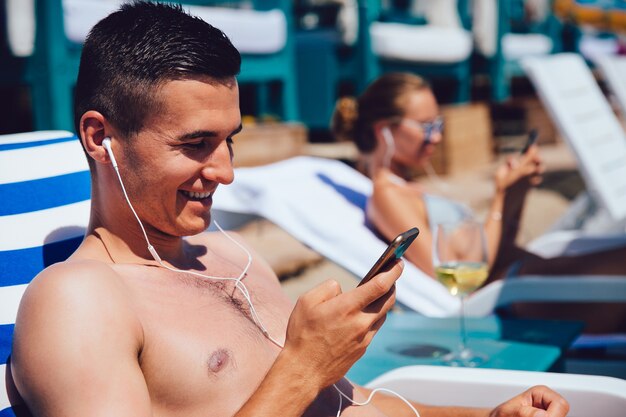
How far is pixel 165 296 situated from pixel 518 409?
82 cm

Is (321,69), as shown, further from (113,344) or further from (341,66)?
(113,344)

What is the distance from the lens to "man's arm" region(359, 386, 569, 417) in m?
1.75

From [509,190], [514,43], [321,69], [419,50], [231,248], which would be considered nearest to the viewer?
[231,248]

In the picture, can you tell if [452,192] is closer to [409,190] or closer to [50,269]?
[409,190]

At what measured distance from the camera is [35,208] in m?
1.98

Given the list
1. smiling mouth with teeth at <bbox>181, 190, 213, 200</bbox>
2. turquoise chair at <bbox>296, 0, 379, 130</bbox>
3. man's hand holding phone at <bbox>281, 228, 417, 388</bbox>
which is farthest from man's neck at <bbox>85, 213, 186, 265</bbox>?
turquoise chair at <bbox>296, 0, 379, 130</bbox>

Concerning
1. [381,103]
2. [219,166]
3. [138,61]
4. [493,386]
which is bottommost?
[493,386]

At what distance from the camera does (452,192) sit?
26.6 ft

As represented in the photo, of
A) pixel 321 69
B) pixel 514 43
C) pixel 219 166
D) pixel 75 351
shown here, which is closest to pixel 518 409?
pixel 219 166

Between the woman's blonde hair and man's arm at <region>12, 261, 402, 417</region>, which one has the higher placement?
man's arm at <region>12, 261, 402, 417</region>

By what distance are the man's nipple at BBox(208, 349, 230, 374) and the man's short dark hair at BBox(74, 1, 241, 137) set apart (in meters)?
0.46

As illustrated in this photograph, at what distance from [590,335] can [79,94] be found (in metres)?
2.35

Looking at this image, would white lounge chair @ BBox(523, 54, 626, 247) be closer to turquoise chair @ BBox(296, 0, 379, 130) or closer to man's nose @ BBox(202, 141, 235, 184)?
turquoise chair @ BBox(296, 0, 379, 130)

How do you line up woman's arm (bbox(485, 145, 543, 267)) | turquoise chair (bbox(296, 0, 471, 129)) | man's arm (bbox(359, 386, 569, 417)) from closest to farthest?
1. man's arm (bbox(359, 386, 569, 417))
2. woman's arm (bbox(485, 145, 543, 267))
3. turquoise chair (bbox(296, 0, 471, 129))
